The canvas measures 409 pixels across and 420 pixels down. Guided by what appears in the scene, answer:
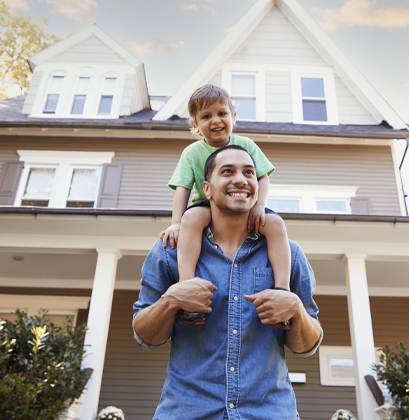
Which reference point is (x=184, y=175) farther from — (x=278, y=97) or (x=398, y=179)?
(x=278, y=97)

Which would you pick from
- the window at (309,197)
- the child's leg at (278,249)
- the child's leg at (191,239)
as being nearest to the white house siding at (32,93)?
the window at (309,197)

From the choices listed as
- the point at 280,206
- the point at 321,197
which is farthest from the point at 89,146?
the point at 321,197

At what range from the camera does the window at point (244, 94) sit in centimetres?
→ 1037

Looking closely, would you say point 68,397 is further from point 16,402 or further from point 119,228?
point 119,228

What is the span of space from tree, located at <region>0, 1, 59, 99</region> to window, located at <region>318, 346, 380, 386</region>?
14352mm

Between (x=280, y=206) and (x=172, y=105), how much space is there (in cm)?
344

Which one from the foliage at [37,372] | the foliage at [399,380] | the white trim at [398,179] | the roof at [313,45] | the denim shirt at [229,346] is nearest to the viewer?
the denim shirt at [229,346]

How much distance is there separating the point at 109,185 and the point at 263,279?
8.26m

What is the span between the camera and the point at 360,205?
9148mm

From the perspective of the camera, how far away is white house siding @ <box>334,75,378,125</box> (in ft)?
33.7

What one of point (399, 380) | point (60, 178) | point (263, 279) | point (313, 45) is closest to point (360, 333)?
point (399, 380)

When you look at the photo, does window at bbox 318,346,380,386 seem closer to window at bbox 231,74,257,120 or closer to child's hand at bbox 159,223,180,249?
window at bbox 231,74,257,120

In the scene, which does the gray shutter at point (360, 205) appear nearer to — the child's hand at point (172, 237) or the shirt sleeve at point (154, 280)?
the child's hand at point (172, 237)

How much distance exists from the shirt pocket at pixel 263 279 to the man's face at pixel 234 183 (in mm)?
245
